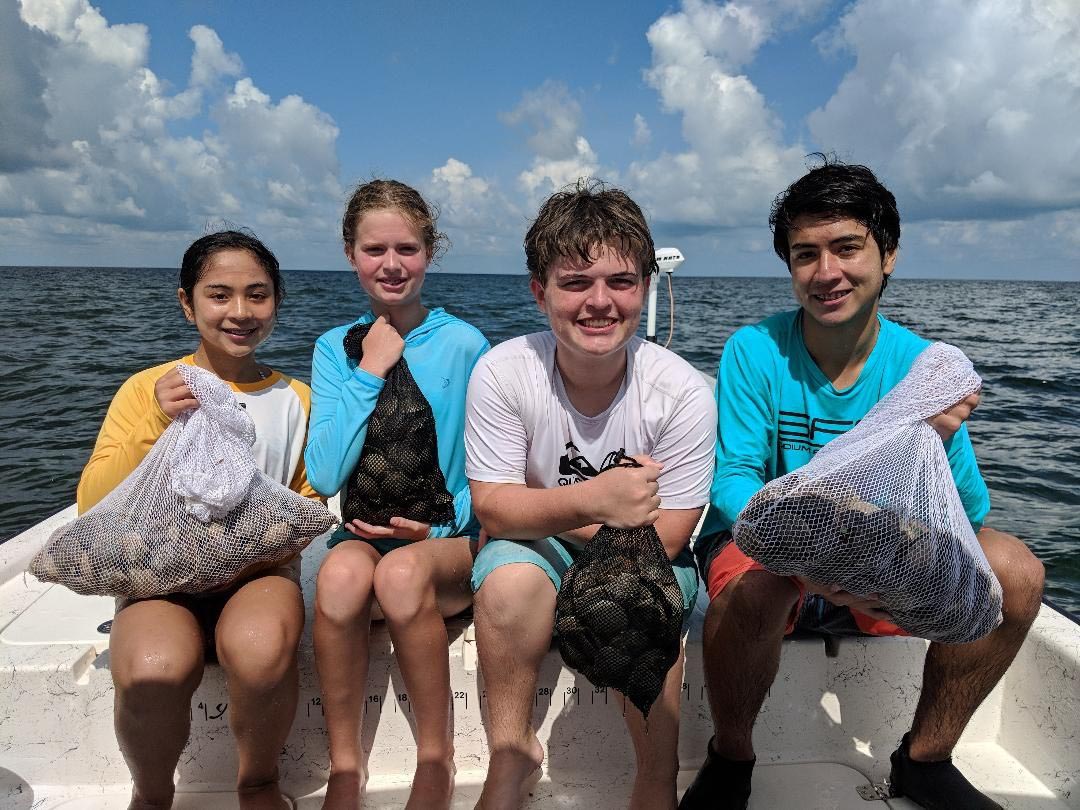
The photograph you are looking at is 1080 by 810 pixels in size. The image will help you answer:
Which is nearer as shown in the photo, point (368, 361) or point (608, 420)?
point (608, 420)

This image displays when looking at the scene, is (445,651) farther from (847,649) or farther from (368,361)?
(847,649)

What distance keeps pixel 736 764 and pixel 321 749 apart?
1.37 meters

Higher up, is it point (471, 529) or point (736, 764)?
point (471, 529)

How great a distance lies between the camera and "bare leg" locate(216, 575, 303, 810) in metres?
2.12

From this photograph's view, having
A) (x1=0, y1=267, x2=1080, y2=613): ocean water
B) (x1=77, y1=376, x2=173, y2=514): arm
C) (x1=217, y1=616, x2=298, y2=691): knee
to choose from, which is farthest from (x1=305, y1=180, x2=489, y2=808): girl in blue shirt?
(x1=0, y1=267, x2=1080, y2=613): ocean water

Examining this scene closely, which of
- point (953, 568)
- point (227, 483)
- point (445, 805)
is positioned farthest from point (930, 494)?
point (227, 483)

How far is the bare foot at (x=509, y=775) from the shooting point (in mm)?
2178

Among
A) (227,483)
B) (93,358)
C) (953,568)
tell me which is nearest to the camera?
(953,568)

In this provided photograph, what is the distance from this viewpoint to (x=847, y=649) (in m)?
2.61

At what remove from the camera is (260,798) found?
2.24 meters

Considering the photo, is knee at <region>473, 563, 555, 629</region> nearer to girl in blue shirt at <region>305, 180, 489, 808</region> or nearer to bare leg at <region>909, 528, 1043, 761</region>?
girl in blue shirt at <region>305, 180, 489, 808</region>

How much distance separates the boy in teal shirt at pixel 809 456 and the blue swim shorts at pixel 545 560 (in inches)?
4.2

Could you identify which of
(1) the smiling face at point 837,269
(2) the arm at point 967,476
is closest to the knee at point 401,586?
(1) the smiling face at point 837,269

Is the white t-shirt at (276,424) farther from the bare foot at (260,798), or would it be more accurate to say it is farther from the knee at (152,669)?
the bare foot at (260,798)
